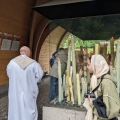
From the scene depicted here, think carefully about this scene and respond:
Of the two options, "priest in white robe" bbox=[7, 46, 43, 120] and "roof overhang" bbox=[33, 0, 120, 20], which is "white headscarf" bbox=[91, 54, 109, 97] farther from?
"priest in white robe" bbox=[7, 46, 43, 120]

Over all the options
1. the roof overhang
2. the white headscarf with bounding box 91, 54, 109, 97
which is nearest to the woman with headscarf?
the white headscarf with bounding box 91, 54, 109, 97

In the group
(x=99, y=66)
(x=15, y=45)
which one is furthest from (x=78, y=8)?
(x=15, y=45)

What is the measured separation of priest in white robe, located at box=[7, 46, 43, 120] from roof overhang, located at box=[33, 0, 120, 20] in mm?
847

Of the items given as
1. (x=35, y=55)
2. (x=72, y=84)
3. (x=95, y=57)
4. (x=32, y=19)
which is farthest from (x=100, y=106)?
(x=35, y=55)

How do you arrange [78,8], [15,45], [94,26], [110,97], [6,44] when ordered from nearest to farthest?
[110,97], [78,8], [94,26], [6,44], [15,45]

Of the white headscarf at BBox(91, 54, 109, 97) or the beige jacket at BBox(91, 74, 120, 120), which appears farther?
the white headscarf at BBox(91, 54, 109, 97)

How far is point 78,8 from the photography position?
3.03 meters

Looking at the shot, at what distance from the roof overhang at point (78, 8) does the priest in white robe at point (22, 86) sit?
847 millimetres

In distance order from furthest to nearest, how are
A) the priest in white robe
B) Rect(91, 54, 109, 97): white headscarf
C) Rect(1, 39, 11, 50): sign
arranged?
Rect(1, 39, 11, 50): sign → the priest in white robe → Rect(91, 54, 109, 97): white headscarf

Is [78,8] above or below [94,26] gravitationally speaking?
above

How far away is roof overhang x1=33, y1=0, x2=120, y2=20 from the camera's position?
282 centimetres

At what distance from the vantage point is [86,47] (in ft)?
11.6

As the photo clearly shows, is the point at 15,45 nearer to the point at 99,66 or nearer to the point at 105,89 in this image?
the point at 99,66

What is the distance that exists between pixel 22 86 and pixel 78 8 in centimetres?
167
